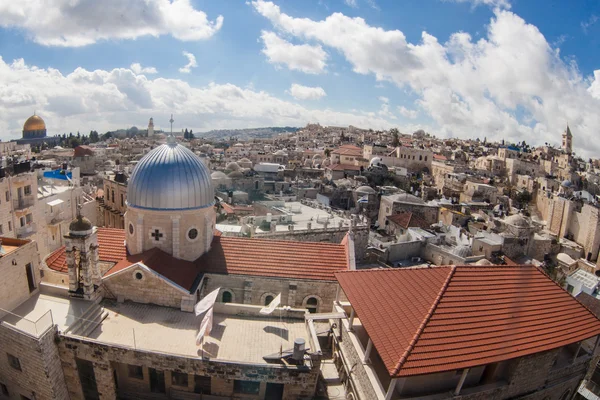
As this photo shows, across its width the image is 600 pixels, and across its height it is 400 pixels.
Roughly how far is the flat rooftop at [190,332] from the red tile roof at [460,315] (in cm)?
336

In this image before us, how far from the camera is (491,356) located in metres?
11.2

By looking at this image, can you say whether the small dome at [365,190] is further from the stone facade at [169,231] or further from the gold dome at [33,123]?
the gold dome at [33,123]

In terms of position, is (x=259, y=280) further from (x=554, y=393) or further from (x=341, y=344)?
(x=554, y=393)

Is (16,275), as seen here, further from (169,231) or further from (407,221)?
(407,221)

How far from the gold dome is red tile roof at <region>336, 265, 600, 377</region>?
107 meters

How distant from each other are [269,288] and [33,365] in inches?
355

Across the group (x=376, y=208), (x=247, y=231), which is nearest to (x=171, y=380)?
(x=247, y=231)

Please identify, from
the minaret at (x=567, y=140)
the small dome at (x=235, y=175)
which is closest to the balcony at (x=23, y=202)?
the small dome at (x=235, y=175)

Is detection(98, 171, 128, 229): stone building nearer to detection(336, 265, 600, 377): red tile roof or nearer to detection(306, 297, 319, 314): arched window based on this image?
detection(306, 297, 319, 314): arched window

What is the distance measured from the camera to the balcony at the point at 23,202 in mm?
23266

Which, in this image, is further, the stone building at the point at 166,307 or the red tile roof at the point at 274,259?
the red tile roof at the point at 274,259

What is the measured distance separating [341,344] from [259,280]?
4.70 m

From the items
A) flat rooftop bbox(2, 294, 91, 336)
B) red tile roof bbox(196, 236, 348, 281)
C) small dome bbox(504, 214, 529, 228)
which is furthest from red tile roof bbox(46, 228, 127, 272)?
small dome bbox(504, 214, 529, 228)

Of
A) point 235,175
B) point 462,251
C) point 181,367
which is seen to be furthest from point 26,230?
point 462,251
